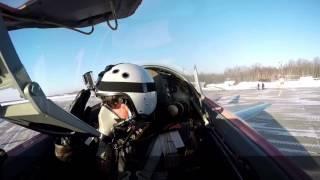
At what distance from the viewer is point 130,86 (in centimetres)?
227

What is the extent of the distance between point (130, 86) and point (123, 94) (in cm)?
9

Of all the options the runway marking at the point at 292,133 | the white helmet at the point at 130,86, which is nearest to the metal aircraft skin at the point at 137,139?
the white helmet at the point at 130,86

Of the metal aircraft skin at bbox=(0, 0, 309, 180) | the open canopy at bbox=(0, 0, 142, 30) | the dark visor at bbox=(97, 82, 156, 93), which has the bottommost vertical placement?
the metal aircraft skin at bbox=(0, 0, 309, 180)

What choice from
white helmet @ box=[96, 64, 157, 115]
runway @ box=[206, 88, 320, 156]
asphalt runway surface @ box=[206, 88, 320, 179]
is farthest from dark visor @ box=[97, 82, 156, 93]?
runway @ box=[206, 88, 320, 156]

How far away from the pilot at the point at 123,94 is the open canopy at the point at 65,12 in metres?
0.48

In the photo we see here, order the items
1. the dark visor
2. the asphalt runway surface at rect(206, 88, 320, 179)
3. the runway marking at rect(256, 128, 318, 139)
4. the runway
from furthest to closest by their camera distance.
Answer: the runway marking at rect(256, 128, 318, 139), the runway, the asphalt runway surface at rect(206, 88, 320, 179), the dark visor

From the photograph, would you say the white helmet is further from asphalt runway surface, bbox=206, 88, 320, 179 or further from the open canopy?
asphalt runway surface, bbox=206, 88, 320, 179

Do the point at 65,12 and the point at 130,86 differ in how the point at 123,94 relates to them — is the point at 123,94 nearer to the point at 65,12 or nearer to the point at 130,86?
the point at 130,86

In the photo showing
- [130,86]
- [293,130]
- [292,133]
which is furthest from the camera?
[293,130]

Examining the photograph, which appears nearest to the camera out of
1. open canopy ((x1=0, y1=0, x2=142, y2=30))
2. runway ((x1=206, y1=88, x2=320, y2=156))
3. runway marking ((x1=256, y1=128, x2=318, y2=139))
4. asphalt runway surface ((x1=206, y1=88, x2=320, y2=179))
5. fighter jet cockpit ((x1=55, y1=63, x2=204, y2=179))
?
open canopy ((x1=0, y1=0, x2=142, y2=30))

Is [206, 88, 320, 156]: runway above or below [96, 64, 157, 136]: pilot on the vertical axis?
below

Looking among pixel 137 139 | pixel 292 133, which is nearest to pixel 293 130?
pixel 292 133

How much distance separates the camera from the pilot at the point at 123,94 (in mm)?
2156

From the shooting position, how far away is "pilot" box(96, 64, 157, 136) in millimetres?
2156
